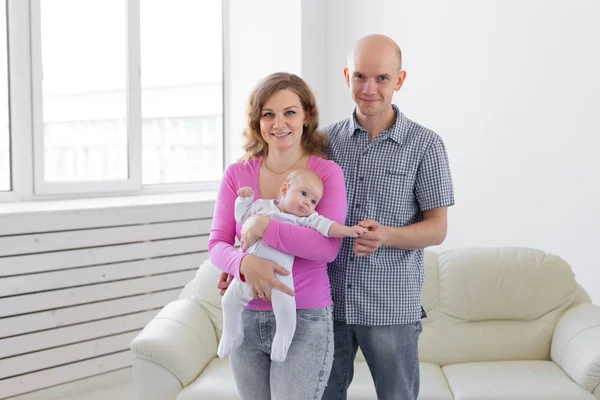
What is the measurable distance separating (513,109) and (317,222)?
2.41 metres

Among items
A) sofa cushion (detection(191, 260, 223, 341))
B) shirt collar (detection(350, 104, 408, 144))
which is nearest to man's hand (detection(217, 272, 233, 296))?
shirt collar (detection(350, 104, 408, 144))

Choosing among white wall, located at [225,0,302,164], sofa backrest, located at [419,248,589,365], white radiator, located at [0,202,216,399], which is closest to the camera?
sofa backrest, located at [419,248,589,365]

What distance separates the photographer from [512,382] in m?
2.79

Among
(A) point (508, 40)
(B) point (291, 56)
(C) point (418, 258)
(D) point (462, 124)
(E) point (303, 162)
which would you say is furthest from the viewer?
(B) point (291, 56)

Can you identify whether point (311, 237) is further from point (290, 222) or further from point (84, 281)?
point (84, 281)

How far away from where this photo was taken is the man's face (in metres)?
1.89

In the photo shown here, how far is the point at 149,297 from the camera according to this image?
3.92m

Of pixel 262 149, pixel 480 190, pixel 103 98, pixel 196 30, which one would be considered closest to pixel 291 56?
pixel 196 30

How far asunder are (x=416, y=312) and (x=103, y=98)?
2.86 meters

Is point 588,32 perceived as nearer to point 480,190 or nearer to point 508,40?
point 508,40

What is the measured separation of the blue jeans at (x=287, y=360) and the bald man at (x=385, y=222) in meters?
0.18

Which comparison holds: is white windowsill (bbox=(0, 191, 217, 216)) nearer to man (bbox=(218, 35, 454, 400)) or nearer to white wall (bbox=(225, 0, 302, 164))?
white wall (bbox=(225, 0, 302, 164))

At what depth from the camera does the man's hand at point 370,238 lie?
1.74m

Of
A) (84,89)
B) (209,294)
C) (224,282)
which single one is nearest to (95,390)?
(209,294)
